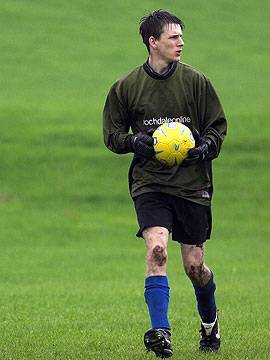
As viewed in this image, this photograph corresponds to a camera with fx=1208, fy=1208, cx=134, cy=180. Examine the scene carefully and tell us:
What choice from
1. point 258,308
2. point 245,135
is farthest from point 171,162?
point 245,135

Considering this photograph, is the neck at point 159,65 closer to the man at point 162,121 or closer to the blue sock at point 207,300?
the man at point 162,121

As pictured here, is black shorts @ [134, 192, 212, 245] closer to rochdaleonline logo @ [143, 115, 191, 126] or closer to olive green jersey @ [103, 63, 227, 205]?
olive green jersey @ [103, 63, 227, 205]

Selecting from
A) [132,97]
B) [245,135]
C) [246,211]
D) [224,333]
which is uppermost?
[245,135]

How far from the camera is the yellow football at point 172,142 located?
902 cm

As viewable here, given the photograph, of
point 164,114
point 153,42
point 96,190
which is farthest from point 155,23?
point 96,190

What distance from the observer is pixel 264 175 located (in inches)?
1379

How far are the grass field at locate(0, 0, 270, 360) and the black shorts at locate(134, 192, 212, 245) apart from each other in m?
0.95

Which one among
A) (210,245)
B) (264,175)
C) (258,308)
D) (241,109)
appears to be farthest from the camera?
(241,109)

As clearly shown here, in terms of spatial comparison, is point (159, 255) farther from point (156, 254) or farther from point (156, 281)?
point (156, 281)

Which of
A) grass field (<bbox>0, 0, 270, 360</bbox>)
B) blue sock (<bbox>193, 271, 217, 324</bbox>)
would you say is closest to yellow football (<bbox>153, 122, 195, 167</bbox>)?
blue sock (<bbox>193, 271, 217, 324</bbox>)

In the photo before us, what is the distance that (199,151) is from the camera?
9.16 m

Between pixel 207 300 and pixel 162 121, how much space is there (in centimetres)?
158

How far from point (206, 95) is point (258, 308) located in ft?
18.3

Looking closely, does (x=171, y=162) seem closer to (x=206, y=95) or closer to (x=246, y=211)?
(x=206, y=95)
